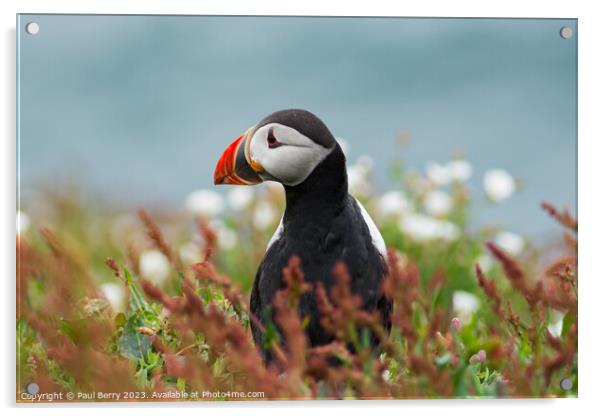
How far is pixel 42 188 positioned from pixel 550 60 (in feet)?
7.01

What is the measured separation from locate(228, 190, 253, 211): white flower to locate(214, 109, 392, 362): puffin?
1.25 m

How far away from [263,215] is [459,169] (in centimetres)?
108

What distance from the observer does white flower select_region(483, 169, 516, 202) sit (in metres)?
3.73

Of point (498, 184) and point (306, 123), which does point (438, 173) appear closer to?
point (498, 184)

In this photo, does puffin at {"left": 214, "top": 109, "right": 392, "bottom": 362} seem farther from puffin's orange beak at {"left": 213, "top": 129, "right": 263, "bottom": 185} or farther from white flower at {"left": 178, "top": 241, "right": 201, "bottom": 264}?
white flower at {"left": 178, "top": 241, "right": 201, "bottom": 264}

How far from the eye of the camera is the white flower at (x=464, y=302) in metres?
3.95

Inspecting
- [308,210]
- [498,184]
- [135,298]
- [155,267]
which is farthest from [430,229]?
[135,298]

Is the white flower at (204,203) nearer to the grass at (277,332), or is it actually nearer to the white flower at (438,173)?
the grass at (277,332)

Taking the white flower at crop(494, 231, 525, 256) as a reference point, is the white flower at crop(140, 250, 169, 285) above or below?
below

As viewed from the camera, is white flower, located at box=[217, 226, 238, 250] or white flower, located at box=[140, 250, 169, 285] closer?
white flower, located at box=[140, 250, 169, 285]

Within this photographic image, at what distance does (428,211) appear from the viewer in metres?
4.65

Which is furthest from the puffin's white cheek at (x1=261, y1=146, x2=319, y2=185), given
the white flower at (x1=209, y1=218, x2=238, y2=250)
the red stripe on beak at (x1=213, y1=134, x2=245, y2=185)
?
the white flower at (x1=209, y1=218, x2=238, y2=250)

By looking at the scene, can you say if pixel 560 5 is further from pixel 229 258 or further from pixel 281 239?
pixel 229 258
